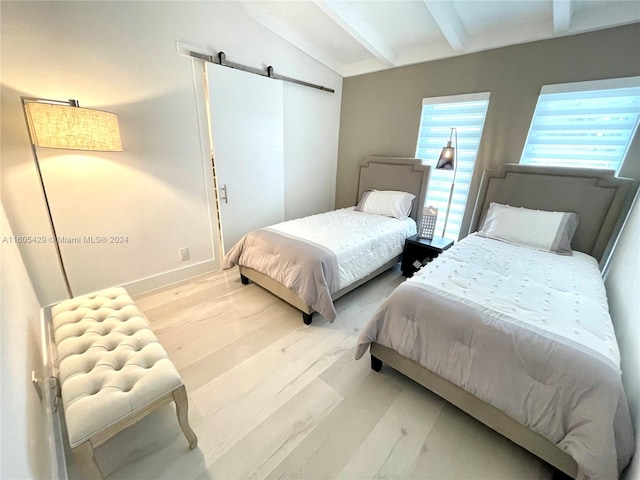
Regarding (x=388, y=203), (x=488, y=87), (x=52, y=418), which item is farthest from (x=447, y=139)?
(x=52, y=418)

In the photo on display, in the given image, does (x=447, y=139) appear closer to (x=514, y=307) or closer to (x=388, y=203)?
(x=388, y=203)

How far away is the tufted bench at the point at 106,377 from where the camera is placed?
947 millimetres

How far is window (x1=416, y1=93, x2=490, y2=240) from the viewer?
2.78 m

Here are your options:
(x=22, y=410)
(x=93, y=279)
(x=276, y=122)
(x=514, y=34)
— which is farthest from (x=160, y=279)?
(x=514, y=34)

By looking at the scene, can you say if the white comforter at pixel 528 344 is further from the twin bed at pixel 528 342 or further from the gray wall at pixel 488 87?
the gray wall at pixel 488 87

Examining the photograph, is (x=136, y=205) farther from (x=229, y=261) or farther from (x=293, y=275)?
(x=293, y=275)

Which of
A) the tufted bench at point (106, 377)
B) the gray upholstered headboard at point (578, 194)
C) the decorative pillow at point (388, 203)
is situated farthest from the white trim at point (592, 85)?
the tufted bench at point (106, 377)

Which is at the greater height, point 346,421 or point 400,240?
point 400,240

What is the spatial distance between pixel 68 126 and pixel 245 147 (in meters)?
1.60

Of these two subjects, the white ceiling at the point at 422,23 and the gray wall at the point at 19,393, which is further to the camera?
the white ceiling at the point at 422,23

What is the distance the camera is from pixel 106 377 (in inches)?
42.2

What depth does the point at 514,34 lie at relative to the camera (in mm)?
2377

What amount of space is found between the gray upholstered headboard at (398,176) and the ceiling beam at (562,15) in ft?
4.80

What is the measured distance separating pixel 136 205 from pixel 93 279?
73 cm
